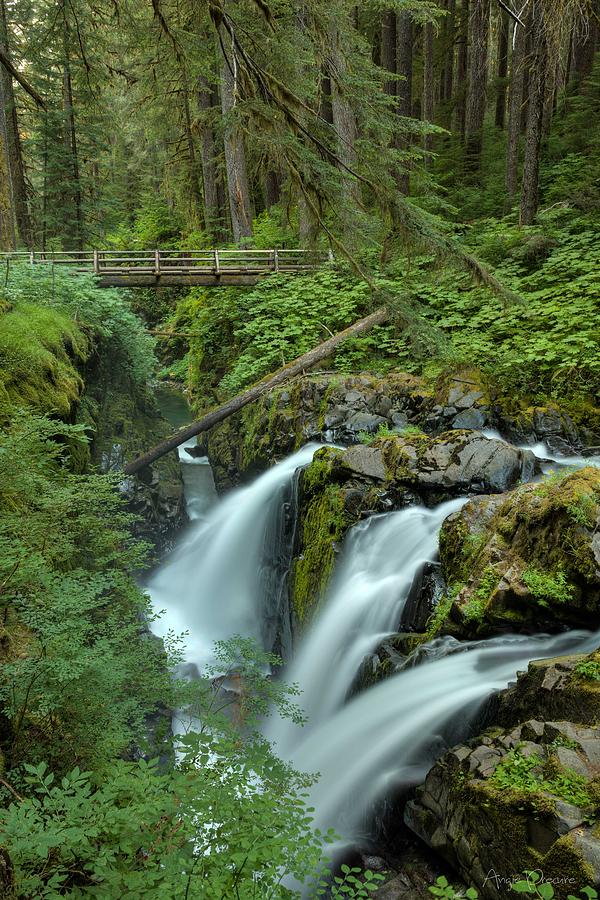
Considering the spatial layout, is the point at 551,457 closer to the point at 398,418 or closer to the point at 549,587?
the point at 398,418

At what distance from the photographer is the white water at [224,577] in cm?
955

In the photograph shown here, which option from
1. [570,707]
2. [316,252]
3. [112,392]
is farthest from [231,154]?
[570,707]

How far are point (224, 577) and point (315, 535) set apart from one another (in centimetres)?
299

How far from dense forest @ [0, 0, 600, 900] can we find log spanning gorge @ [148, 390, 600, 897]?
0.12ft

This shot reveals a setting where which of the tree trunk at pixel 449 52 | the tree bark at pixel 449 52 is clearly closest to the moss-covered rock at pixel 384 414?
the tree bark at pixel 449 52

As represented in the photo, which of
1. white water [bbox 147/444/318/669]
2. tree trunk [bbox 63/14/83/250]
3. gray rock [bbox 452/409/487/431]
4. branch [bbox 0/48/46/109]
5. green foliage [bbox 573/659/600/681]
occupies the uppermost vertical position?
tree trunk [bbox 63/14/83/250]

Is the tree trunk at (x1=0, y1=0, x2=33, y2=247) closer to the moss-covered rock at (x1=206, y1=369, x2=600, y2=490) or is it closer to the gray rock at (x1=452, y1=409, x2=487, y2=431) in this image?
the moss-covered rock at (x1=206, y1=369, x2=600, y2=490)

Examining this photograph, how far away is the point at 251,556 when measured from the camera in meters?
9.98

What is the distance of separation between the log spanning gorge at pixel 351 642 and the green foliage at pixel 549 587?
1.13 ft

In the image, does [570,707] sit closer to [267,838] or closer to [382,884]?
[382,884]

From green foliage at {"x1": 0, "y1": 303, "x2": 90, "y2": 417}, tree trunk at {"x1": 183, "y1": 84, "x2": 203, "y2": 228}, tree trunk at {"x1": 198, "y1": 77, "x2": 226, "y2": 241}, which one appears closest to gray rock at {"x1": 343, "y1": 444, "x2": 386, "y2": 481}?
green foliage at {"x1": 0, "y1": 303, "x2": 90, "y2": 417}

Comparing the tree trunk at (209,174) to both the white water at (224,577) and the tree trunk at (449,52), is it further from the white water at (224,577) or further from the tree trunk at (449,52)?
the white water at (224,577)

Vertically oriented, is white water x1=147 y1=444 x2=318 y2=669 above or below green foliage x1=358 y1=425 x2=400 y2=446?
below

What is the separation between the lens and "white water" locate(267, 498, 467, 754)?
6121mm
